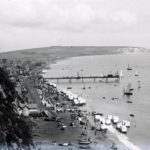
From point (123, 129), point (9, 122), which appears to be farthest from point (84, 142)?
point (9, 122)

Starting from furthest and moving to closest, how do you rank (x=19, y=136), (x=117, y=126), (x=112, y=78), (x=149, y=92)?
(x=112, y=78), (x=149, y=92), (x=117, y=126), (x=19, y=136)

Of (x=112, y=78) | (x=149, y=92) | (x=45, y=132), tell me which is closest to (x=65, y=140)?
(x=45, y=132)

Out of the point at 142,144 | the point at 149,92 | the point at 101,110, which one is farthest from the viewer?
the point at 149,92

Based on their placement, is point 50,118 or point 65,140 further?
point 50,118

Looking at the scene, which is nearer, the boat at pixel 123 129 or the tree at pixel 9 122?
the tree at pixel 9 122

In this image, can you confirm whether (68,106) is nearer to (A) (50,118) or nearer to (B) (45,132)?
(A) (50,118)

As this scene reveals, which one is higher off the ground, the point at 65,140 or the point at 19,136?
the point at 19,136

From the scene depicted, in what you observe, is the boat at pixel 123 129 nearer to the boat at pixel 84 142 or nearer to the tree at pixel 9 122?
the boat at pixel 84 142

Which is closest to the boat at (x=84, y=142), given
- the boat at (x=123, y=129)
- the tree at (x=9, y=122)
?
the boat at (x=123, y=129)
